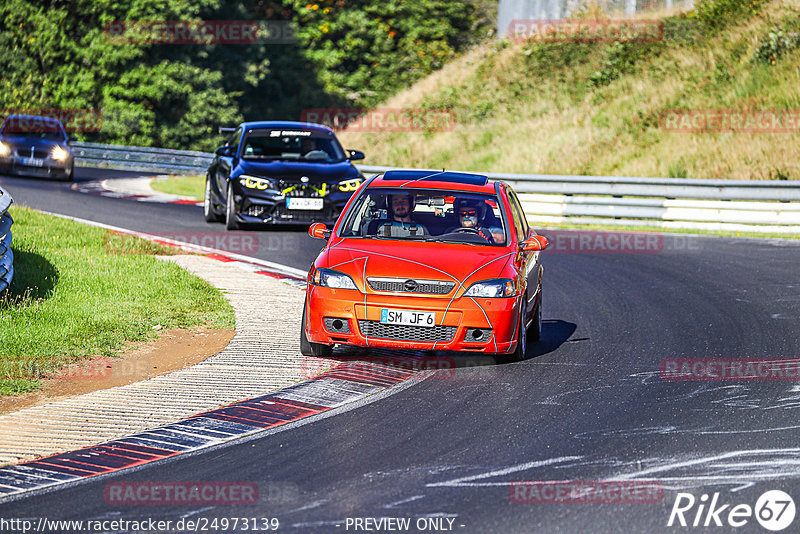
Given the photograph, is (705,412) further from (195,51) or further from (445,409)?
(195,51)

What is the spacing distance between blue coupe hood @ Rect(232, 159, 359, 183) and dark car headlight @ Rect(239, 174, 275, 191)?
2.9 inches

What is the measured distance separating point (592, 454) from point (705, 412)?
148cm

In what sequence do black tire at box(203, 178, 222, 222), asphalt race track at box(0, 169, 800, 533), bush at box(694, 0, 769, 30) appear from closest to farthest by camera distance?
1. asphalt race track at box(0, 169, 800, 533)
2. black tire at box(203, 178, 222, 222)
3. bush at box(694, 0, 769, 30)

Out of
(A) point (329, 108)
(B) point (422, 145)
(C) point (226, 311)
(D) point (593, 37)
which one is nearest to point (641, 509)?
(C) point (226, 311)

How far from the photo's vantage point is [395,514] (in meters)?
5.56

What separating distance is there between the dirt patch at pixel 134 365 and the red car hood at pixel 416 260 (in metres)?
1.48

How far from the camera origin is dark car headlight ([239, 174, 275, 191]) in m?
17.6

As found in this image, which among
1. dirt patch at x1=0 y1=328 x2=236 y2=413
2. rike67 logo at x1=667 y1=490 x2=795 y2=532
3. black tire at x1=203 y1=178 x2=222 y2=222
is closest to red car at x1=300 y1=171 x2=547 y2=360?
Answer: dirt patch at x1=0 y1=328 x2=236 y2=413

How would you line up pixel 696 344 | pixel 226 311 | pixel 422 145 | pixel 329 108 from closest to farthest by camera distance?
pixel 696 344 → pixel 226 311 → pixel 422 145 → pixel 329 108

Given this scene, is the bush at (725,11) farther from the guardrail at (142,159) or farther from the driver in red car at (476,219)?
the driver in red car at (476,219)
